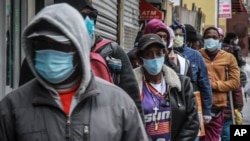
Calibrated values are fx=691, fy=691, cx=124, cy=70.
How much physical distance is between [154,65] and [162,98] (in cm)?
27

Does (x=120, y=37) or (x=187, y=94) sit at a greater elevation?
(x=120, y=37)

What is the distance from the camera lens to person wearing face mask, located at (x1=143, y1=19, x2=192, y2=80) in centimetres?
666

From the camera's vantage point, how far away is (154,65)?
5.51 m

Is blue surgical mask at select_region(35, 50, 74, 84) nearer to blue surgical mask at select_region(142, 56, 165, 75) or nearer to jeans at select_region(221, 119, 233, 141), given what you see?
blue surgical mask at select_region(142, 56, 165, 75)

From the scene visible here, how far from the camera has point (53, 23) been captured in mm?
3051

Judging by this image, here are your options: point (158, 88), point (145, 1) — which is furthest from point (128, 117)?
point (145, 1)

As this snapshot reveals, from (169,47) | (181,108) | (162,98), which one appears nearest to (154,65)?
(162,98)

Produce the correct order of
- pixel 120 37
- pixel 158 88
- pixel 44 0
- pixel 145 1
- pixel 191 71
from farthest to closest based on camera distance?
pixel 145 1, pixel 120 37, pixel 44 0, pixel 191 71, pixel 158 88

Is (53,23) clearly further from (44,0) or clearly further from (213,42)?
(213,42)

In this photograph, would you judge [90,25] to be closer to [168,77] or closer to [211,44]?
[168,77]

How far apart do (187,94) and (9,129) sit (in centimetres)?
272

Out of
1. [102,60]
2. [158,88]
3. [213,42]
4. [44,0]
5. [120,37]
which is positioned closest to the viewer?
[102,60]

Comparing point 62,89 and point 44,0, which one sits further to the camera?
point 44,0

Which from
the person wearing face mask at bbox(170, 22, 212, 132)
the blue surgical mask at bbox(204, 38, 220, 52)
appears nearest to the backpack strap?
the person wearing face mask at bbox(170, 22, 212, 132)
